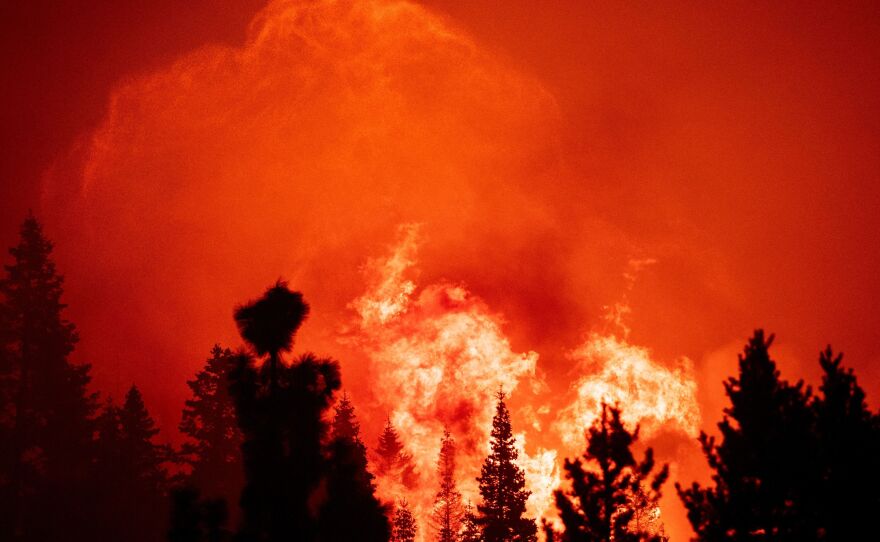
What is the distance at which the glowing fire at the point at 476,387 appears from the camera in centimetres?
7894

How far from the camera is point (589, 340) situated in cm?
9512

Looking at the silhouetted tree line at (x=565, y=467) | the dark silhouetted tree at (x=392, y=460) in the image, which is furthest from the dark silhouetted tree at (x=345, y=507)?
the dark silhouetted tree at (x=392, y=460)

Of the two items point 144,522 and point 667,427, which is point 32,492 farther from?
point 667,427

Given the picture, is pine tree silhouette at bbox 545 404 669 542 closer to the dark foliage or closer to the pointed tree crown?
the dark foliage

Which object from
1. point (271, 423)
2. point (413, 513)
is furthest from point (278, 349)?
point (413, 513)

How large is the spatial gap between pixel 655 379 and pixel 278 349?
74.7 meters

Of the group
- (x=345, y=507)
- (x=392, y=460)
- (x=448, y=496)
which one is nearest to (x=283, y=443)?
(x=345, y=507)

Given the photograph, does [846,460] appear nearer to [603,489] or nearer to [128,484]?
[603,489]

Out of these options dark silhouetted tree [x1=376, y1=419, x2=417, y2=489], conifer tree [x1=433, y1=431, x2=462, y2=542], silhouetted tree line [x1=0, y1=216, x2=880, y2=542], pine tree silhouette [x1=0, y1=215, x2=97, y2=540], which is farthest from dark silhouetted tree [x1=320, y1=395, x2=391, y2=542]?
dark silhouetted tree [x1=376, y1=419, x2=417, y2=489]

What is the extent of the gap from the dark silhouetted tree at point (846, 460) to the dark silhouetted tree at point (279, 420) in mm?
13381

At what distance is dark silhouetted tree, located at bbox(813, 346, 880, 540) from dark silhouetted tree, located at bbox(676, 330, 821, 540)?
294 millimetres

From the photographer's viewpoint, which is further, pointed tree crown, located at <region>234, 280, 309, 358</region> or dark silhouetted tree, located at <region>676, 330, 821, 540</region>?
dark silhouetted tree, located at <region>676, 330, 821, 540</region>

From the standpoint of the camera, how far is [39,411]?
44.1 metres

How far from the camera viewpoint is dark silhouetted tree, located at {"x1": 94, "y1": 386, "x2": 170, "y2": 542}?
149 feet
